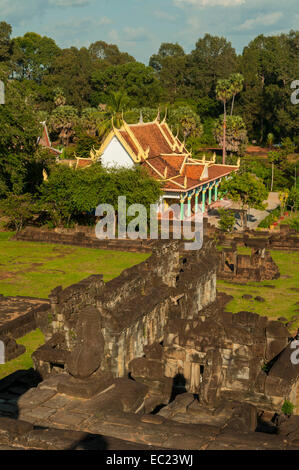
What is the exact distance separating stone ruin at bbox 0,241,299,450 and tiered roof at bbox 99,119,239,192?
2290cm

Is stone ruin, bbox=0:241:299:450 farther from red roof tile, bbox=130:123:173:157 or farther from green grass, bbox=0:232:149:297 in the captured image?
red roof tile, bbox=130:123:173:157

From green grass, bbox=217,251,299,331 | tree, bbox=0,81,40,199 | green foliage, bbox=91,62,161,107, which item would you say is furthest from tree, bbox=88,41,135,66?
green grass, bbox=217,251,299,331

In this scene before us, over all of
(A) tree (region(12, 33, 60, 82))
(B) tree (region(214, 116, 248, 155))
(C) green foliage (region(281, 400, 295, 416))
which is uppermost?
(A) tree (region(12, 33, 60, 82))

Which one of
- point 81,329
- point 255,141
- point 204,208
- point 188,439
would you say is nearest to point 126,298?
point 81,329

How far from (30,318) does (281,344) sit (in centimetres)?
1113

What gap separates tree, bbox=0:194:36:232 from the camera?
43.0 meters

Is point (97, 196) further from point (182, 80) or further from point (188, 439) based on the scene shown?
point (182, 80)

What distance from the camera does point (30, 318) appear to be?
971 inches

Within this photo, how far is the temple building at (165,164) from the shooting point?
48281 mm

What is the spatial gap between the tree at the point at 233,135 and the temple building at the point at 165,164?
20.3 meters

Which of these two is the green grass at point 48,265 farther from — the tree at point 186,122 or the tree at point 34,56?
the tree at point 34,56

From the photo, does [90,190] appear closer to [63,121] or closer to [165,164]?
[165,164]

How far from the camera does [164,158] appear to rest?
172ft

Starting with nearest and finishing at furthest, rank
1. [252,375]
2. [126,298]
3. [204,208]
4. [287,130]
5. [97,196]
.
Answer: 1. [252,375]
2. [126,298]
3. [97,196]
4. [204,208]
5. [287,130]
